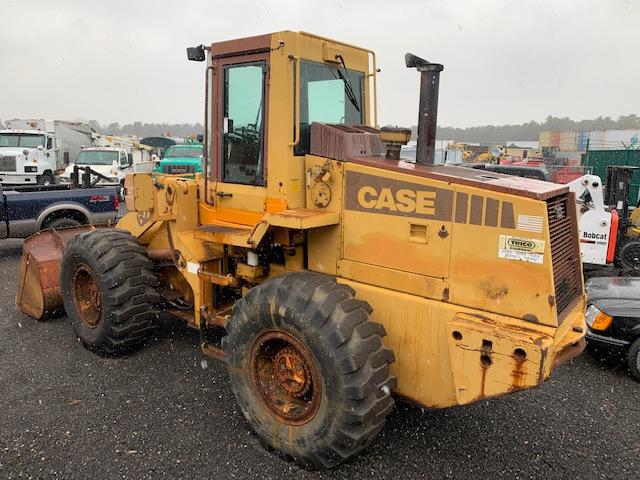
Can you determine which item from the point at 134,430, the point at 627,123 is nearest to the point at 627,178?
the point at 134,430

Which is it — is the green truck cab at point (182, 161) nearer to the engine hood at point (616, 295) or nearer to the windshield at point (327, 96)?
the windshield at point (327, 96)

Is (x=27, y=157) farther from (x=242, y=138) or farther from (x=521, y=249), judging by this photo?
(x=521, y=249)

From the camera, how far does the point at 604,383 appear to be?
5.11 meters

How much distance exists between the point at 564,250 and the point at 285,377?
220 cm

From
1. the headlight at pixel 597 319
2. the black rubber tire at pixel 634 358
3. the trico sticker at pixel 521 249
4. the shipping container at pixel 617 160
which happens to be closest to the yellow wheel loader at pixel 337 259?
the trico sticker at pixel 521 249

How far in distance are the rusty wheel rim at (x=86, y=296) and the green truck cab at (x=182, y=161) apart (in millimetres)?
10892

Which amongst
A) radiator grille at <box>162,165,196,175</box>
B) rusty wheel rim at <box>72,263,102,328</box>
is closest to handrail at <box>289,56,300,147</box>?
rusty wheel rim at <box>72,263,102,328</box>

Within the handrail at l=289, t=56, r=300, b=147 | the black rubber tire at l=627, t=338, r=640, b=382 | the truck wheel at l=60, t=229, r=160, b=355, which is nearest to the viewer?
the handrail at l=289, t=56, r=300, b=147

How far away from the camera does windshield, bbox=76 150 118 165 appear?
63.3ft

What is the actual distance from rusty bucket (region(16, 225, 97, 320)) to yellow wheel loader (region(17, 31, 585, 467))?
1.38m

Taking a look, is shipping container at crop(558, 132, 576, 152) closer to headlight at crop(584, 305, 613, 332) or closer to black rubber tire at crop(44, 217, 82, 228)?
black rubber tire at crop(44, 217, 82, 228)

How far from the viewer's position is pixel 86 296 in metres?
5.61

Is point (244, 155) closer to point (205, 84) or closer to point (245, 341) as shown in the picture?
point (205, 84)

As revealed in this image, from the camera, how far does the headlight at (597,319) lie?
5.34 m
